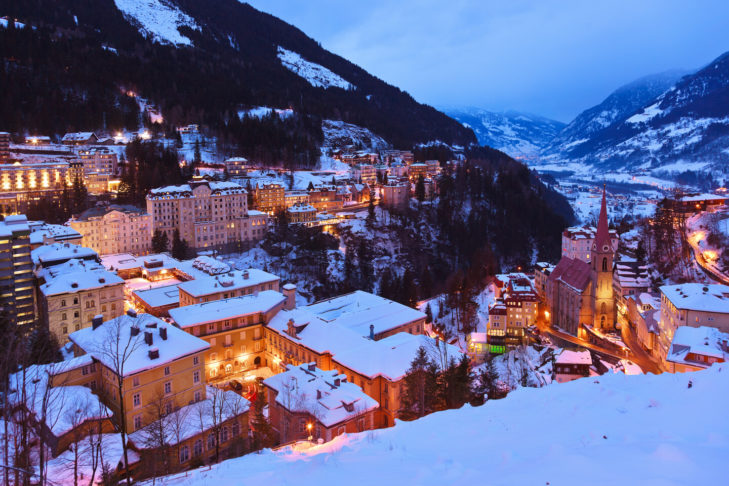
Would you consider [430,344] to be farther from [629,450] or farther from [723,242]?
[723,242]

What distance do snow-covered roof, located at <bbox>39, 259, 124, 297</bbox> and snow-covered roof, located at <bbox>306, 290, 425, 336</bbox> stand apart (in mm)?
15885

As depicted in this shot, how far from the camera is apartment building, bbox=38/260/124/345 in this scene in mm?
33062

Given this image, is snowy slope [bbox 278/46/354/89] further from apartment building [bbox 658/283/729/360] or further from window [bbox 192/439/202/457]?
window [bbox 192/439/202/457]

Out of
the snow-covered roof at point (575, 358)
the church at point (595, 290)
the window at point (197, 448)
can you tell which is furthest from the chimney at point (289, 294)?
the church at point (595, 290)

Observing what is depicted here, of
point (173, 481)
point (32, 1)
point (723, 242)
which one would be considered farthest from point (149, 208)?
point (32, 1)

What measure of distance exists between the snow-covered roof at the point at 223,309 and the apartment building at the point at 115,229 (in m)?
30.5

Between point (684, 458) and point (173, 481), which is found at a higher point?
point (684, 458)

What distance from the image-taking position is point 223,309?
31.2 metres

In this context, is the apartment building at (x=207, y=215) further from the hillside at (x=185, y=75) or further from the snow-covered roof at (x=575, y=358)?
the snow-covered roof at (x=575, y=358)

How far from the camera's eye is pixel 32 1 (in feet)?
385

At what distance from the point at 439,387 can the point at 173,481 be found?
46.6 feet

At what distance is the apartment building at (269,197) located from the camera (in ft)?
237

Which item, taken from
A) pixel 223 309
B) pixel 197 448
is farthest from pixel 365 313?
pixel 197 448

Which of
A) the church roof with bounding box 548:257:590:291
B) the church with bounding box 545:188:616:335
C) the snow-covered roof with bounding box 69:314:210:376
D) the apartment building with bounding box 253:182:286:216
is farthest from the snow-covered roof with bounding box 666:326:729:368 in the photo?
the apartment building with bounding box 253:182:286:216
